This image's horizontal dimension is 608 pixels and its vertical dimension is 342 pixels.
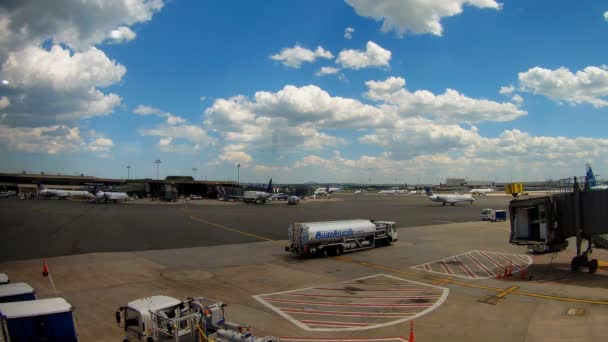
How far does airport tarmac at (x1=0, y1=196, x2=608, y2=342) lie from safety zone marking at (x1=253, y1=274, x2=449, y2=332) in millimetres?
66

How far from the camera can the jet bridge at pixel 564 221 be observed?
28531mm

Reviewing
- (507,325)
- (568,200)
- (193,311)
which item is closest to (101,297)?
(193,311)

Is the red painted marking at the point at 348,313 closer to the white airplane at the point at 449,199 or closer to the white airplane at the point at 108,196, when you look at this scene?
the white airplane at the point at 449,199

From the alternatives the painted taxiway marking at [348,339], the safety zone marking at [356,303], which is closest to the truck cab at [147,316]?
the painted taxiway marking at [348,339]

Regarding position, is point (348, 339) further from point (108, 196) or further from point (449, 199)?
Result: point (108, 196)

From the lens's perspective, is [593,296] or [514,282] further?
[514,282]

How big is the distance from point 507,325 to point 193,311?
47.5 feet

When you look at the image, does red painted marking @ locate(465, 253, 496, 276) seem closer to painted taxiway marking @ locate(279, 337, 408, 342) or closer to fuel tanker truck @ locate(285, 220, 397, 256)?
fuel tanker truck @ locate(285, 220, 397, 256)

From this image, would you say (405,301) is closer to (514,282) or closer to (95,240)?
(514,282)

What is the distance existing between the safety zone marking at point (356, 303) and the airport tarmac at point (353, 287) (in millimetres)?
66

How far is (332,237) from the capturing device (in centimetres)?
3791

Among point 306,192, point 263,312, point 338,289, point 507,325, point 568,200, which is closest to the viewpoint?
point 507,325

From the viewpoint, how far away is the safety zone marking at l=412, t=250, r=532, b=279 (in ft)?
99.7

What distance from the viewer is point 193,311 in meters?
14.1
